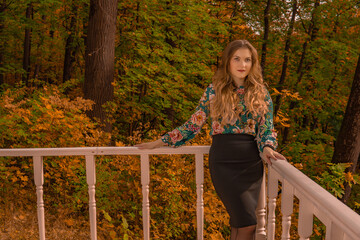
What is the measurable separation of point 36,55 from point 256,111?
Result: 1612 cm

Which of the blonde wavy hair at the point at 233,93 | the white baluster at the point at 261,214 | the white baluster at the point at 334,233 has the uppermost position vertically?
the blonde wavy hair at the point at 233,93

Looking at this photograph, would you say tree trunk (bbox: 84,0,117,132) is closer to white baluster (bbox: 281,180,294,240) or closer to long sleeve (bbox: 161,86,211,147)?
long sleeve (bbox: 161,86,211,147)

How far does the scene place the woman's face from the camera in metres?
2.45

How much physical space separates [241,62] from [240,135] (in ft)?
1.77

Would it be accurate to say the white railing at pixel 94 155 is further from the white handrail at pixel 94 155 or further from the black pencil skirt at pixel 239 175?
the black pencil skirt at pixel 239 175

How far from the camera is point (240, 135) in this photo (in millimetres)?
2381

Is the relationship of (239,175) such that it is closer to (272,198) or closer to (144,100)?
(272,198)

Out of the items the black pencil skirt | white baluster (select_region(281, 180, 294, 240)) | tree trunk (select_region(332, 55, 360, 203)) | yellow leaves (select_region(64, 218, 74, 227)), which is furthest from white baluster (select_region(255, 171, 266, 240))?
tree trunk (select_region(332, 55, 360, 203))

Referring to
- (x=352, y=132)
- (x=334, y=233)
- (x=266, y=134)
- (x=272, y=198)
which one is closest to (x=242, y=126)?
(x=266, y=134)

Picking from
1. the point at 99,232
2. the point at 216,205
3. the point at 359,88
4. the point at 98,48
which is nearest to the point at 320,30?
the point at 359,88

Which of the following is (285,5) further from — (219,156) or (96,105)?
(219,156)

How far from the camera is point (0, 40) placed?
43.4 ft

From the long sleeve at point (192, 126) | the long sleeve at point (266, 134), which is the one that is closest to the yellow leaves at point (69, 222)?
the long sleeve at point (192, 126)

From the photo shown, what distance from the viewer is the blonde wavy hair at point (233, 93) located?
2363 millimetres
